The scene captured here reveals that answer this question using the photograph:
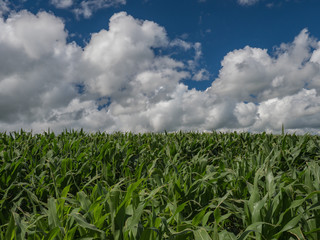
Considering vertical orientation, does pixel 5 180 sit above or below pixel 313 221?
above

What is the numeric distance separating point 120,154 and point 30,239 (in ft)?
9.91

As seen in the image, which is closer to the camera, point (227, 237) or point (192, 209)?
point (227, 237)

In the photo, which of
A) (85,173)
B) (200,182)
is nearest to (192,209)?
(200,182)

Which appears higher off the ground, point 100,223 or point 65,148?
point 65,148

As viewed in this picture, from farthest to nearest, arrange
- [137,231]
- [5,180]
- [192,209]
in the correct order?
[5,180] < [192,209] < [137,231]

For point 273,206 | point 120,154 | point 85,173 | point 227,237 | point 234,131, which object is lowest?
point 227,237

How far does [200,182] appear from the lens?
277 cm

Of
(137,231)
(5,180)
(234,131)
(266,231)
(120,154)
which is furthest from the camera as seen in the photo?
(234,131)

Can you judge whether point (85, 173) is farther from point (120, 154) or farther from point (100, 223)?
point (100, 223)

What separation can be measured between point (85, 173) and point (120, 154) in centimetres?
89

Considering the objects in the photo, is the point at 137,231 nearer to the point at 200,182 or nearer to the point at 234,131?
the point at 200,182

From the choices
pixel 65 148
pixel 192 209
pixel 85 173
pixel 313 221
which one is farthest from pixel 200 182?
pixel 65 148

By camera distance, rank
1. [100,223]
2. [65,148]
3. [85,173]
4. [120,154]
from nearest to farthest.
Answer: [100,223]
[85,173]
[120,154]
[65,148]

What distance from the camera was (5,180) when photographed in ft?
11.9
